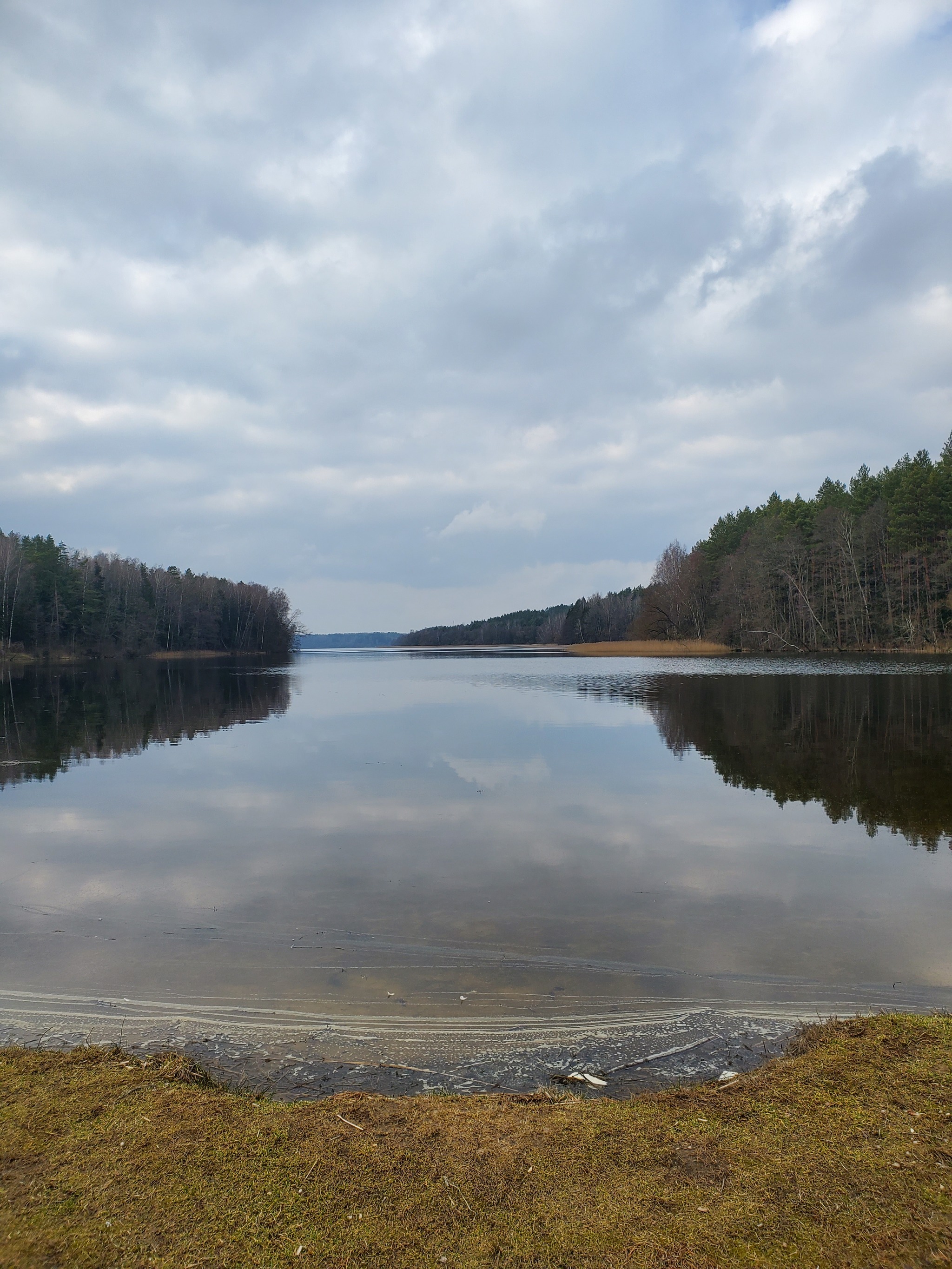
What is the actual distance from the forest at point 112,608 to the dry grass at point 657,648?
56981 millimetres

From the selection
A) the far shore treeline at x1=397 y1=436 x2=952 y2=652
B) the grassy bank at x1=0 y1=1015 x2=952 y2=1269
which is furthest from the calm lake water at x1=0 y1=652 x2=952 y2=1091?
the far shore treeline at x1=397 y1=436 x2=952 y2=652

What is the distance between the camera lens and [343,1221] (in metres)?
2.81

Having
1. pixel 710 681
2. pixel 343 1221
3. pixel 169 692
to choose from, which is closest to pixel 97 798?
pixel 343 1221

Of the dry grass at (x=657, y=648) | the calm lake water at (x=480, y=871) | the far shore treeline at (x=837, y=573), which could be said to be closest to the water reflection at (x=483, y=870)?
the calm lake water at (x=480, y=871)

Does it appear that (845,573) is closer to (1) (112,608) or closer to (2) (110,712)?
(2) (110,712)

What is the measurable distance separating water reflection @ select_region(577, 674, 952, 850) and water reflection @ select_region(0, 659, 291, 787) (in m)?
14.1

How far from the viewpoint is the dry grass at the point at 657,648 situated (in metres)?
74.3

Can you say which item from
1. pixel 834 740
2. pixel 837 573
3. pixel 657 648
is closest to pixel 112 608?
pixel 657 648

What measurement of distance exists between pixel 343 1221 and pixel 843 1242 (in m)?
1.94

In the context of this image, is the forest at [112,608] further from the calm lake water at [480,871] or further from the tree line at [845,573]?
the tree line at [845,573]

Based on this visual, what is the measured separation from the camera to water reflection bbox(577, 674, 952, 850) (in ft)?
36.5

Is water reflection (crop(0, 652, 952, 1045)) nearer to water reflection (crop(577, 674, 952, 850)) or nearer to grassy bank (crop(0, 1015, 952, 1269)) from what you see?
water reflection (crop(577, 674, 952, 850))

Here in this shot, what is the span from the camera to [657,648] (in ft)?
279

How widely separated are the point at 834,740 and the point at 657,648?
6959cm
